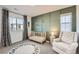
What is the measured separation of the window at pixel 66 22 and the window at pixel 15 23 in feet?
9.46

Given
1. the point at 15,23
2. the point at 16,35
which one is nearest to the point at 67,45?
the point at 16,35

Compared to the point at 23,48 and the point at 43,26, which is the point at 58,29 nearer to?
the point at 43,26

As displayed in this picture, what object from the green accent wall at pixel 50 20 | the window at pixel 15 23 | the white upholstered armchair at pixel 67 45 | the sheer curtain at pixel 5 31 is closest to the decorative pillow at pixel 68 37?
the white upholstered armchair at pixel 67 45

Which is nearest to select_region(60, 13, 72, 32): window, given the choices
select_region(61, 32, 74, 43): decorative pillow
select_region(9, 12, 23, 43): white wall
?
select_region(61, 32, 74, 43): decorative pillow

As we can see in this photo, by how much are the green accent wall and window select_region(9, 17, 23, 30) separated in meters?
A: 1.24

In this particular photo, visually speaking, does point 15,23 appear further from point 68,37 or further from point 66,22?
point 68,37

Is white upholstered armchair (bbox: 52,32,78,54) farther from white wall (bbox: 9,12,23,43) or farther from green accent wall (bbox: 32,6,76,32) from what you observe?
white wall (bbox: 9,12,23,43)

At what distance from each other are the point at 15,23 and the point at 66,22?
320 centimetres

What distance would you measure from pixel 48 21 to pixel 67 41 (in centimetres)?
215

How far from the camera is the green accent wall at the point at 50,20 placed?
3329mm

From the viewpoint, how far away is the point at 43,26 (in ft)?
16.5

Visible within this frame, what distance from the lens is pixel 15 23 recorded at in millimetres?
4699
